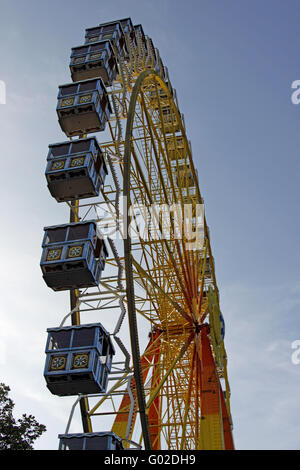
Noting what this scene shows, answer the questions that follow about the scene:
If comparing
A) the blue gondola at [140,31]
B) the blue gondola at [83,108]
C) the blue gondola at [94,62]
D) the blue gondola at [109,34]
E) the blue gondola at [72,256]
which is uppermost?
the blue gondola at [140,31]

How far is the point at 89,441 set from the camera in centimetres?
981

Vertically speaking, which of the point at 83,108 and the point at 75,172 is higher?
the point at 83,108

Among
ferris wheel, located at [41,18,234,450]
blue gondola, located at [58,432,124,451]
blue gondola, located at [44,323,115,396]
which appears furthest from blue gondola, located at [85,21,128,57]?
blue gondola, located at [58,432,124,451]

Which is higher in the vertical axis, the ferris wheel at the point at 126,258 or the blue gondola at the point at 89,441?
the ferris wheel at the point at 126,258

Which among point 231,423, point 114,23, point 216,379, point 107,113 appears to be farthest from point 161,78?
point 231,423

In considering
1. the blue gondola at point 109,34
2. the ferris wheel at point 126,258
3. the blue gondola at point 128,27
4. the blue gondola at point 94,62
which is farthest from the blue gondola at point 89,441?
the blue gondola at point 128,27

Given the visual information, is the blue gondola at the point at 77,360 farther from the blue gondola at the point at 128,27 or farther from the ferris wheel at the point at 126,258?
the blue gondola at the point at 128,27

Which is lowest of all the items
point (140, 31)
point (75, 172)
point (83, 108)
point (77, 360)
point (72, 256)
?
point (77, 360)

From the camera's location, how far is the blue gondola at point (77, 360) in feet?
35.1

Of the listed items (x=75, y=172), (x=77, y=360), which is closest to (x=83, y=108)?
(x=75, y=172)

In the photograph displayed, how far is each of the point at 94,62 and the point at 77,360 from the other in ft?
31.8

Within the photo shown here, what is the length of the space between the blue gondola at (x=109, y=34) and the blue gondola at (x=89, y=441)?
41.4 ft

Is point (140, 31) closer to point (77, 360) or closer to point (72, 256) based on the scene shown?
point (72, 256)

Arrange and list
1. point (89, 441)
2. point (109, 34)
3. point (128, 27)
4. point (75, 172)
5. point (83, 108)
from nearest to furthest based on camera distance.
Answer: point (89, 441) → point (75, 172) → point (83, 108) → point (109, 34) → point (128, 27)
